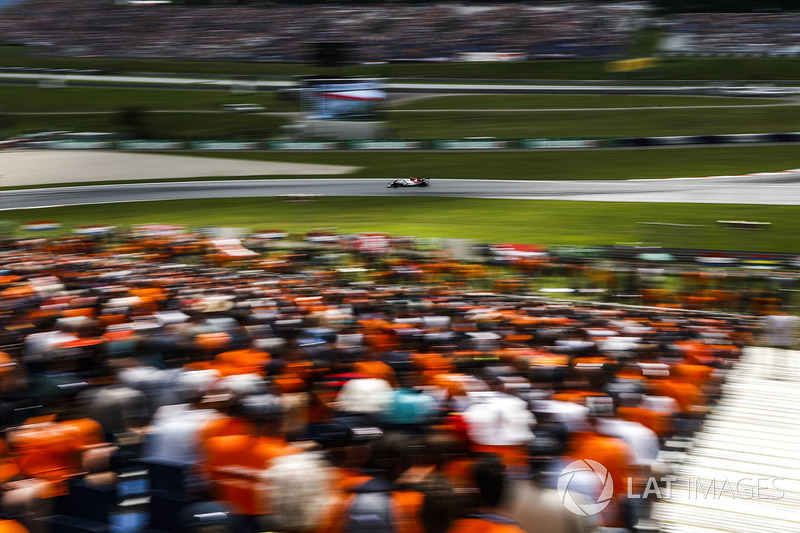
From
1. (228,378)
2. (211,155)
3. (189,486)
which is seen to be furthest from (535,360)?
(211,155)

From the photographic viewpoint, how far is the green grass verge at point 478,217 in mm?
20844

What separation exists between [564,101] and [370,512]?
46919mm

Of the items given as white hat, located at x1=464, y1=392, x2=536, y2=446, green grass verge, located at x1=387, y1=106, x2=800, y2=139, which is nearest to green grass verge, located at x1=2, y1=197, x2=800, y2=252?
green grass verge, located at x1=387, y1=106, x2=800, y2=139

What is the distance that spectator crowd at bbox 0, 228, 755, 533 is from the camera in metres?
4.05

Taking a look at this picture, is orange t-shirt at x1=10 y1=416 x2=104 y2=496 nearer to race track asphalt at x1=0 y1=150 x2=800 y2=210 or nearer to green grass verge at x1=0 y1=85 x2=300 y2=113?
race track asphalt at x1=0 y1=150 x2=800 y2=210

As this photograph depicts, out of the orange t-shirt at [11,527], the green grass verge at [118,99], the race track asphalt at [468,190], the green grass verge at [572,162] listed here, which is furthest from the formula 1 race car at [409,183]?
the orange t-shirt at [11,527]

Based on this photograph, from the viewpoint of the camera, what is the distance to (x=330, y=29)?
70.4 meters

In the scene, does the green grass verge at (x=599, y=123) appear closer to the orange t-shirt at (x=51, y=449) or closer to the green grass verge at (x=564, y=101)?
the green grass verge at (x=564, y=101)

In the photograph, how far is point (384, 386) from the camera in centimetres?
580

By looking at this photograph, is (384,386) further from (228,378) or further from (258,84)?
(258,84)

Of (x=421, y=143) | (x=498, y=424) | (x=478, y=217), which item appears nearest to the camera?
(x=498, y=424)

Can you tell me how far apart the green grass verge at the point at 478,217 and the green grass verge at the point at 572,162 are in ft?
17.2

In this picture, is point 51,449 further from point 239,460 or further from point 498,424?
point 498,424

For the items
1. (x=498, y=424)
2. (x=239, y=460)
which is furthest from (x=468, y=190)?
(x=239, y=460)
